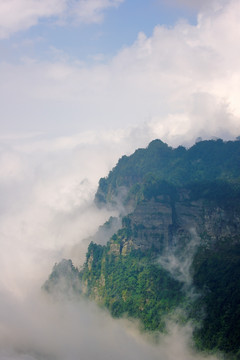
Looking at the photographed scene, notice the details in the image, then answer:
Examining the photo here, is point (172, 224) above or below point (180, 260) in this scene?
above

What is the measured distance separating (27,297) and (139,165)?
236ft

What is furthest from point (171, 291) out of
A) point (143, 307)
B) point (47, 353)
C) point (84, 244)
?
point (84, 244)

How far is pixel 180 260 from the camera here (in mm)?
117125

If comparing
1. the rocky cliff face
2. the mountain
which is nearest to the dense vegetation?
the mountain

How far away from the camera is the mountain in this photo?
95.8m

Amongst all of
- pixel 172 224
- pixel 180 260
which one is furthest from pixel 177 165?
pixel 180 260

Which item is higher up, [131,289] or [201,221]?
[201,221]

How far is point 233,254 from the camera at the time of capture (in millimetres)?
104812

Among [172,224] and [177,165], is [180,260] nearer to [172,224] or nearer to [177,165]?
[172,224]

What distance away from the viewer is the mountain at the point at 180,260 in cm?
9575

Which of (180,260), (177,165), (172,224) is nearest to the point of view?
(180,260)

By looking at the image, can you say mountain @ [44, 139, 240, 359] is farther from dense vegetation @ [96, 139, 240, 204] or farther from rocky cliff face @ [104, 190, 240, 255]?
dense vegetation @ [96, 139, 240, 204]

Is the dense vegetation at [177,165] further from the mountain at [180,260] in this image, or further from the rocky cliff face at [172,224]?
the rocky cliff face at [172,224]

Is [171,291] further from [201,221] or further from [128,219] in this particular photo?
[128,219]
